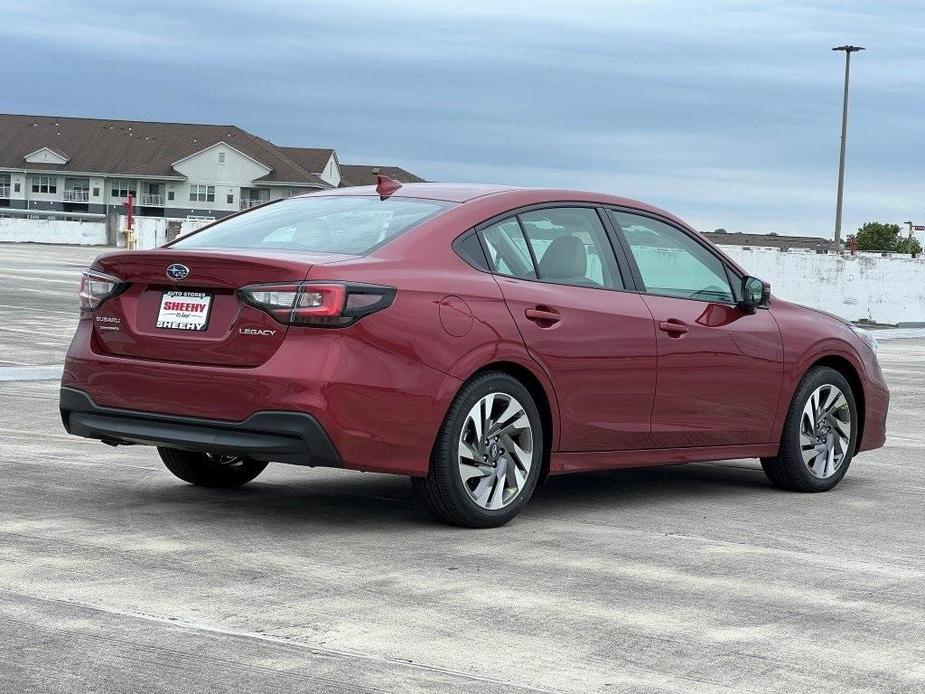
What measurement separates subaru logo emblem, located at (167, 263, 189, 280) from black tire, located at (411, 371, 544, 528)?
127 centimetres

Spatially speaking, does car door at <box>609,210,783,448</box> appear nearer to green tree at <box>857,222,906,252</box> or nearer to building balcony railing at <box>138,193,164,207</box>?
building balcony railing at <box>138,193,164,207</box>

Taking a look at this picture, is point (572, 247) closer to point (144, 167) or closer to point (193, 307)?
point (193, 307)

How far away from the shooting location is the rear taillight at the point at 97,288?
286 inches

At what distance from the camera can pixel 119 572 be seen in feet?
19.7

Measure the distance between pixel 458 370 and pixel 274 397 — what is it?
82cm

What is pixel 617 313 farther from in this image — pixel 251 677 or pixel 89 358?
pixel 251 677

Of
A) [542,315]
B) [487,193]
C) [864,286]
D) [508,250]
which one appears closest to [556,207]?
[487,193]

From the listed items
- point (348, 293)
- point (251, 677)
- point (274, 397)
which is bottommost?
point (251, 677)

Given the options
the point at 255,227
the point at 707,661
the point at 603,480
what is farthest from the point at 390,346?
the point at 603,480

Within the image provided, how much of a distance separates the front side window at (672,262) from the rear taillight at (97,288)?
2520 mm

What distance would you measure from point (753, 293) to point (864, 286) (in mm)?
24104

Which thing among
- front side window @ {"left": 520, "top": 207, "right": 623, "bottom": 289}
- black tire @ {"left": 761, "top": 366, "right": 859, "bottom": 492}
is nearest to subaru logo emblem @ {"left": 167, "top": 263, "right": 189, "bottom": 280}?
front side window @ {"left": 520, "top": 207, "right": 623, "bottom": 289}

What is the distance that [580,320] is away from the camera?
770cm

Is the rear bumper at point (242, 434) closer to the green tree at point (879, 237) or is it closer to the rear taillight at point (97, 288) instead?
the rear taillight at point (97, 288)
